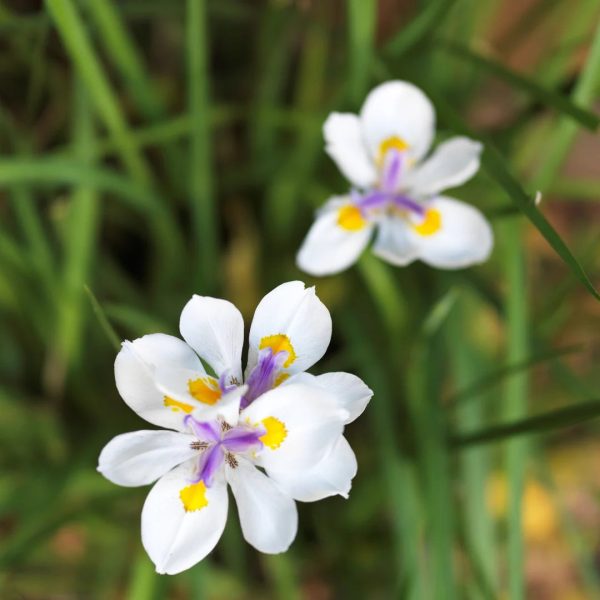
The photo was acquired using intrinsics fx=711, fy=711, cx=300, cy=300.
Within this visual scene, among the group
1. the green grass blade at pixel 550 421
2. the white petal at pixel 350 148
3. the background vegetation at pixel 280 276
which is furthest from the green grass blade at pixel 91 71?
the green grass blade at pixel 550 421

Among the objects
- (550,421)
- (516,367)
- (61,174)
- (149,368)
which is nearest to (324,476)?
(149,368)

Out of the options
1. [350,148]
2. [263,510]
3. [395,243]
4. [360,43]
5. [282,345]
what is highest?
[360,43]

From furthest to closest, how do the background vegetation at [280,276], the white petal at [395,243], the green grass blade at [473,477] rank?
the green grass blade at [473,477]
the background vegetation at [280,276]
the white petal at [395,243]

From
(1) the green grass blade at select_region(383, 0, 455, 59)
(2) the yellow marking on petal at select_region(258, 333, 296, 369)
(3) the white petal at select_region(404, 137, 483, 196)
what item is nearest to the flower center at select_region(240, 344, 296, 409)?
(2) the yellow marking on petal at select_region(258, 333, 296, 369)

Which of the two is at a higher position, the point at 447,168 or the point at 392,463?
the point at 447,168

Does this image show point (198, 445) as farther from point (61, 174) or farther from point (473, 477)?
point (473, 477)

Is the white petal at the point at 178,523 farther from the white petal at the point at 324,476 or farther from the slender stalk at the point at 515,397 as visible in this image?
the slender stalk at the point at 515,397
